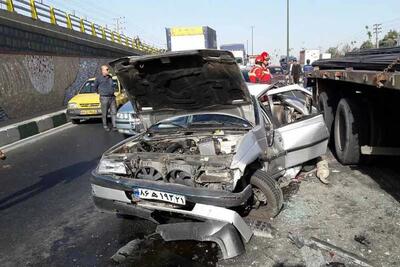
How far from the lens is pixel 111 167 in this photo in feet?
14.0

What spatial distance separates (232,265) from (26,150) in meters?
7.47

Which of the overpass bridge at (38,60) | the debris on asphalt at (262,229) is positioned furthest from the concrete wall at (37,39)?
the debris on asphalt at (262,229)

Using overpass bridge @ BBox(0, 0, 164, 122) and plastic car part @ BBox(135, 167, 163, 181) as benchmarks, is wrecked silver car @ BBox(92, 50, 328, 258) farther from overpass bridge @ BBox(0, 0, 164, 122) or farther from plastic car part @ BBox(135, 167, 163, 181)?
overpass bridge @ BBox(0, 0, 164, 122)

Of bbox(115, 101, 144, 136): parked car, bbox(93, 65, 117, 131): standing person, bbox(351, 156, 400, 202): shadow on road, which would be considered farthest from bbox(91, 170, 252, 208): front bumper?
bbox(93, 65, 117, 131): standing person

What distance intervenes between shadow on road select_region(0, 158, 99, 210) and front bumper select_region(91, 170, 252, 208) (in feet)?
7.77

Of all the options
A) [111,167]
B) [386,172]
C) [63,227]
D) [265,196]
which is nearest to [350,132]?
[386,172]

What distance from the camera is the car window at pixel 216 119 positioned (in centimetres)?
488

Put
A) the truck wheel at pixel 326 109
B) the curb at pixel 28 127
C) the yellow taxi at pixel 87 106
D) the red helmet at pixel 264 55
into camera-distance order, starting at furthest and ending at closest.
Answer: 1. the yellow taxi at pixel 87 106
2. the curb at pixel 28 127
3. the red helmet at pixel 264 55
4. the truck wheel at pixel 326 109

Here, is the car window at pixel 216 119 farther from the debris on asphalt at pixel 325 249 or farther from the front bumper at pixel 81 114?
the front bumper at pixel 81 114

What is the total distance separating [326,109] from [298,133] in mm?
2534

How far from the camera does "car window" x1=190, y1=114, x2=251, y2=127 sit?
4.88 metres

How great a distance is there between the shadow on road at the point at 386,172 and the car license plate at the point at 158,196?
2.69m

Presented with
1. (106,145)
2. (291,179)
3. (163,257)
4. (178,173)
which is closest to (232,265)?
(163,257)

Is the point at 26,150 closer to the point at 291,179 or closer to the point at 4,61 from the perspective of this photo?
the point at 4,61
